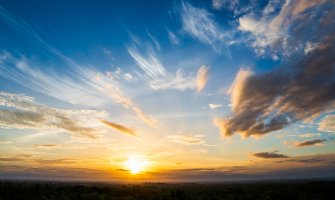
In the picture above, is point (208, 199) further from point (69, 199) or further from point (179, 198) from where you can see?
point (69, 199)

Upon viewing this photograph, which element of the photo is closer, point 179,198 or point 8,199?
point 8,199

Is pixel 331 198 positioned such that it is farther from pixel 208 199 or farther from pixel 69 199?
pixel 69 199

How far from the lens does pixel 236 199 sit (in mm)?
54688

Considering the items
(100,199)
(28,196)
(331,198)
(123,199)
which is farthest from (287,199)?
(28,196)

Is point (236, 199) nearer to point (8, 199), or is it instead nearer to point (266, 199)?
point (266, 199)

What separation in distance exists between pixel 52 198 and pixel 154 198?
2007 cm

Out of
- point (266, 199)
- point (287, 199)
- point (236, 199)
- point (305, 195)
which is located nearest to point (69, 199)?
point (236, 199)

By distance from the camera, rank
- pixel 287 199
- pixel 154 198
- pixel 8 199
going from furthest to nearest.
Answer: pixel 154 198
pixel 287 199
pixel 8 199

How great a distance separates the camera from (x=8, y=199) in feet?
163

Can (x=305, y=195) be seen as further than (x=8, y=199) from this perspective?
Yes

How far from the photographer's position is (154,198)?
186 feet

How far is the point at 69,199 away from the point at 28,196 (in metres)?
9.99

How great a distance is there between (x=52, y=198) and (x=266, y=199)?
133ft

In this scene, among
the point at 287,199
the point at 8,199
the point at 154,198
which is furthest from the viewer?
the point at 154,198
